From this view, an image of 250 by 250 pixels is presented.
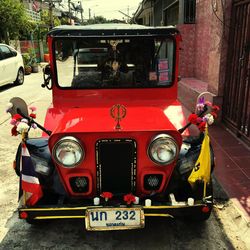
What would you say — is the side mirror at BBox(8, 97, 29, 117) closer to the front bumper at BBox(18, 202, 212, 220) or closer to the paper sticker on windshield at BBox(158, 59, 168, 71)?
the front bumper at BBox(18, 202, 212, 220)

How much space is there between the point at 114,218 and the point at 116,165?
1.46 feet

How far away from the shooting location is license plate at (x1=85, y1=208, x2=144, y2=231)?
2.67 meters

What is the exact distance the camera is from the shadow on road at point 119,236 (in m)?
3.10

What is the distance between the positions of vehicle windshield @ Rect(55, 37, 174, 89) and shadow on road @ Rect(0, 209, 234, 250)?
1.65m

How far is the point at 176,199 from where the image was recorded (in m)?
3.00

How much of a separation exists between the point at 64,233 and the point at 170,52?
2383mm

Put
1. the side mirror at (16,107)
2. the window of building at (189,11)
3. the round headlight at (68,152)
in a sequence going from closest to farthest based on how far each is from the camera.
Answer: the round headlight at (68,152) → the side mirror at (16,107) → the window of building at (189,11)

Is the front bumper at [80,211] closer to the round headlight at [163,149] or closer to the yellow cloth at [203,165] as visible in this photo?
the yellow cloth at [203,165]

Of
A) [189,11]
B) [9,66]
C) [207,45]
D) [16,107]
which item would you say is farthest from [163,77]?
[9,66]

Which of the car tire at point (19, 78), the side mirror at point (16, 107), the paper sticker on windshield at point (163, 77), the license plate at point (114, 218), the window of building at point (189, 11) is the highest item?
the window of building at point (189, 11)

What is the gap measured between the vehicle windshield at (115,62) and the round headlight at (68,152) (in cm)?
144

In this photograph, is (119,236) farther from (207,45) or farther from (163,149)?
(207,45)

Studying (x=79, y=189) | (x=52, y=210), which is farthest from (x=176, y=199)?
(x=52, y=210)

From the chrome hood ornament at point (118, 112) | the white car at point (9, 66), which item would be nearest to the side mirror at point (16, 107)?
the chrome hood ornament at point (118, 112)
